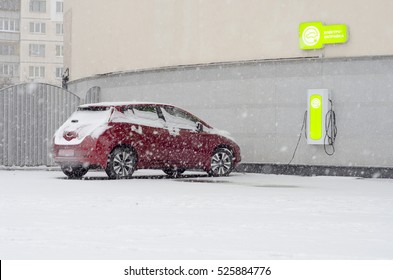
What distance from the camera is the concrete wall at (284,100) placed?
19.5 m

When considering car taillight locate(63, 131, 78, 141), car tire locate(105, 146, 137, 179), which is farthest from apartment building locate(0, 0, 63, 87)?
car tire locate(105, 146, 137, 179)

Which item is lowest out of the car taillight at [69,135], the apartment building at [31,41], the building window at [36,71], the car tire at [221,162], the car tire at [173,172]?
the car tire at [173,172]

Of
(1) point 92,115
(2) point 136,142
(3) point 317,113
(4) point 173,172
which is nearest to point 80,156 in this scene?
(1) point 92,115

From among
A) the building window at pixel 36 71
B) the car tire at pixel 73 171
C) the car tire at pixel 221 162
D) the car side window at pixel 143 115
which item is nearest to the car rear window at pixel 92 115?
the car side window at pixel 143 115

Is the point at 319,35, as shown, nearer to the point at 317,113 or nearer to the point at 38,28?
the point at 317,113

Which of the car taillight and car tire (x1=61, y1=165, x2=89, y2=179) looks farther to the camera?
car tire (x1=61, y1=165, x2=89, y2=179)

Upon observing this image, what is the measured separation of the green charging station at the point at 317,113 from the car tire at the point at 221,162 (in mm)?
2220

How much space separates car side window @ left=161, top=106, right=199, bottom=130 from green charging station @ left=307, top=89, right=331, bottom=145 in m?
3.02

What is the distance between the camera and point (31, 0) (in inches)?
3504

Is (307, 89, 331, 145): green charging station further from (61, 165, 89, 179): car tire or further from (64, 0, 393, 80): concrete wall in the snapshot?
(61, 165, 89, 179): car tire

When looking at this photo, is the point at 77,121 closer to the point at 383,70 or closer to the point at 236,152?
the point at 236,152

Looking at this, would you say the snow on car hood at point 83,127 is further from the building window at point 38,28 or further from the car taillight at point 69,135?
the building window at point 38,28

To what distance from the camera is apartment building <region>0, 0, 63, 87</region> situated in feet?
291
